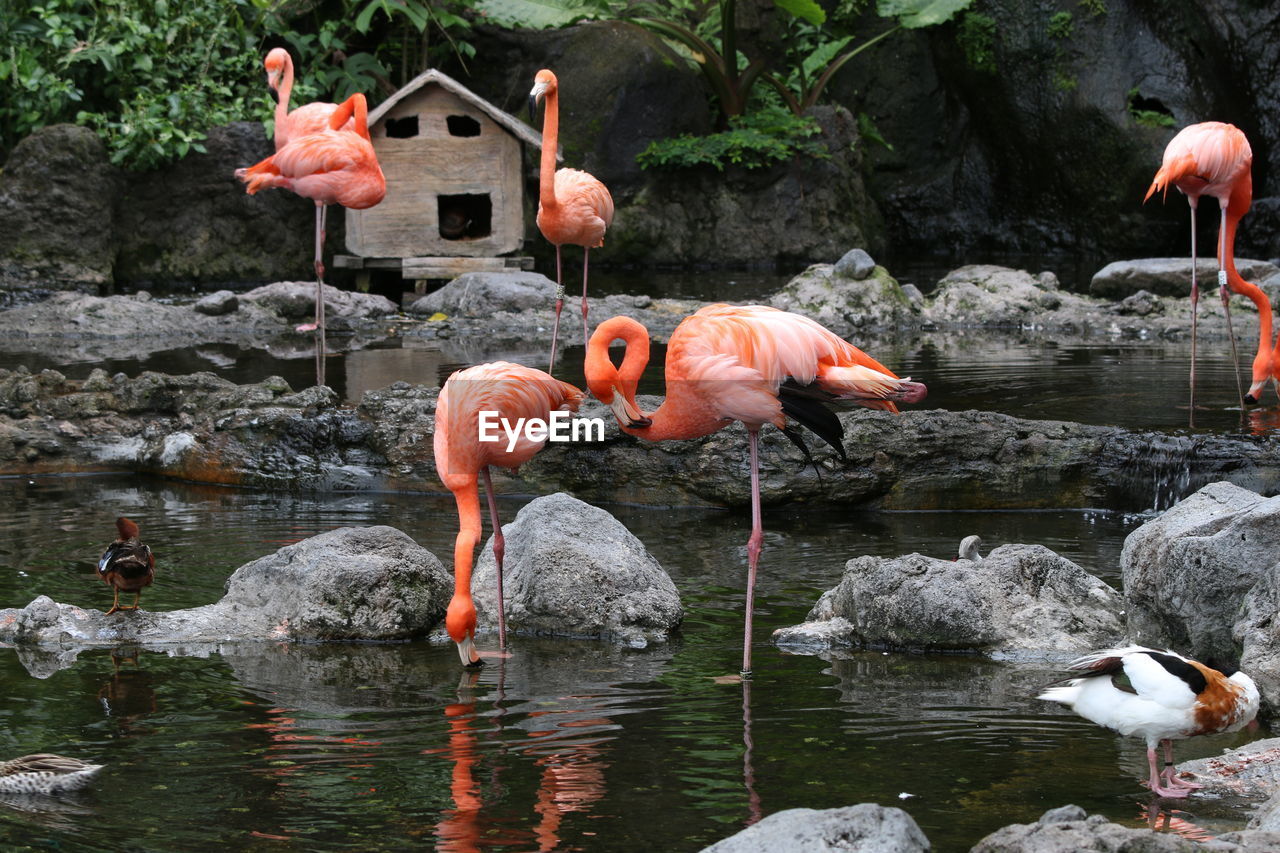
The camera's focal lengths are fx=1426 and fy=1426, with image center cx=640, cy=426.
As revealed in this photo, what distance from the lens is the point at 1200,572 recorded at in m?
4.35

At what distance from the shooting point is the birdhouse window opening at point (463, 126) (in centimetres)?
1652

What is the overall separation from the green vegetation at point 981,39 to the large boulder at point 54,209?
34.6 ft

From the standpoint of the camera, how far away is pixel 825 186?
17375mm

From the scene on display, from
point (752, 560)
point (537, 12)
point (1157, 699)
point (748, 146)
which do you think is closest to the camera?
point (1157, 699)

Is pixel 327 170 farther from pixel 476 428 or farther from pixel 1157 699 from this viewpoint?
pixel 1157 699

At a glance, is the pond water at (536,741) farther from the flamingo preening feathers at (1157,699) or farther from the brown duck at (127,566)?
the brown duck at (127,566)

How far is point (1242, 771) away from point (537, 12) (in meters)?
14.6

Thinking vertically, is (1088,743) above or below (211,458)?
below

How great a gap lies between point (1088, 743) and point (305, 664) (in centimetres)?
241

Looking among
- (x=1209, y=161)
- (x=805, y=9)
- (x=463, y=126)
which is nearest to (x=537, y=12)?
(x=463, y=126)

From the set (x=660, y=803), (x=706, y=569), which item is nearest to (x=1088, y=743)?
(x=660, y=803)

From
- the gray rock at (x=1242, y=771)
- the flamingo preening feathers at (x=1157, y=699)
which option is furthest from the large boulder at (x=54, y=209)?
the gray rock at (x=1242, y=771)

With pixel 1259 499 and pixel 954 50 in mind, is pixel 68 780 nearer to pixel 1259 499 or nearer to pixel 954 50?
pixel 1259 499

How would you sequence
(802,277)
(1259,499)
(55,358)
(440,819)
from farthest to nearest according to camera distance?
(802,277) → (55,358) → (1259,499) → (440,819)
